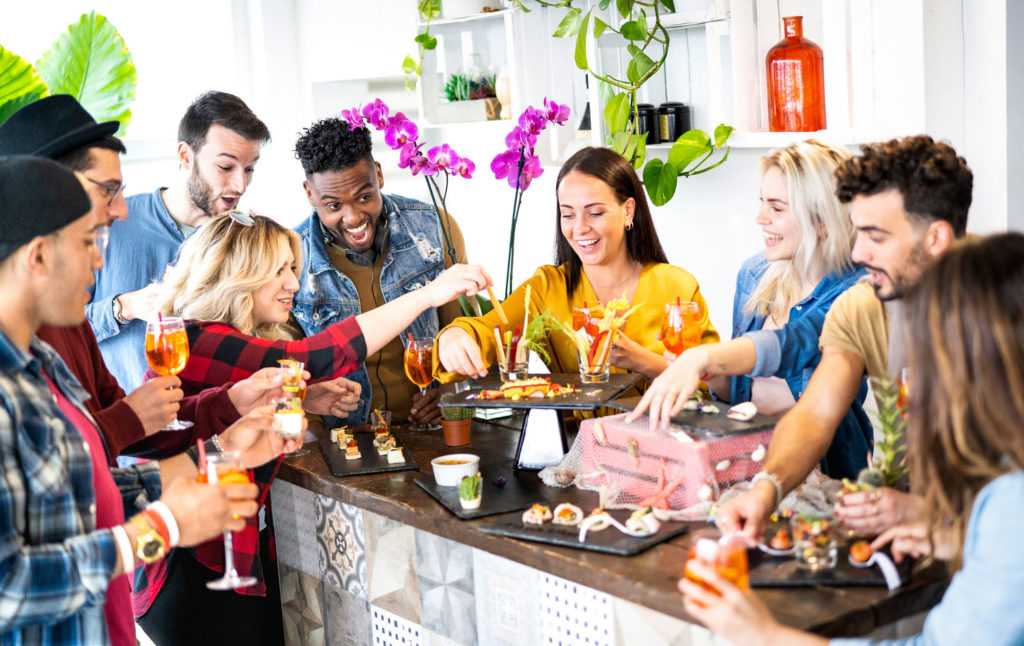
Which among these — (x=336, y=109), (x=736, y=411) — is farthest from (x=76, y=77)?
(x=736, y=411)

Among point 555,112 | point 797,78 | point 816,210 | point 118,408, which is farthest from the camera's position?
point 797,78

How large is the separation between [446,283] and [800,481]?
3.53ft

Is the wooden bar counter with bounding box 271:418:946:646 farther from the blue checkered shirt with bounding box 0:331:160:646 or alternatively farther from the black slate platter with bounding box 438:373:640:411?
the blue checkered shirt with bounding box 0:331:160:646

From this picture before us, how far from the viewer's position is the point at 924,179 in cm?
194

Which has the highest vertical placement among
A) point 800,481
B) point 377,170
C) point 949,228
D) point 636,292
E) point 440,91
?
point 440,91

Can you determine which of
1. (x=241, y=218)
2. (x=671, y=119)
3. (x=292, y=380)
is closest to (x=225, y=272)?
(x=241, y=218)

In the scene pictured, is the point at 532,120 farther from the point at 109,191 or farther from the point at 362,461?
the point at 109,191

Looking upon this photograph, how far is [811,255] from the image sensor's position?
2613mm

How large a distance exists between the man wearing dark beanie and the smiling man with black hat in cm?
47

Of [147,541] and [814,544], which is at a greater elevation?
[147,541]

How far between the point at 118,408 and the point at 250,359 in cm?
45

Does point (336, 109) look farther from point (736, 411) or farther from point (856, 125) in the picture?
point (736, 411)

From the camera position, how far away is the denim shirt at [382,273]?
3145mm

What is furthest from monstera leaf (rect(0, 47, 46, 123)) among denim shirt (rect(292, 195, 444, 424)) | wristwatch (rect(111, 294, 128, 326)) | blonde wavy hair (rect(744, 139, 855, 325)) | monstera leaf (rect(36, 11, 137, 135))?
blonde wavy hair (rect(744, 139, 855, 325))
